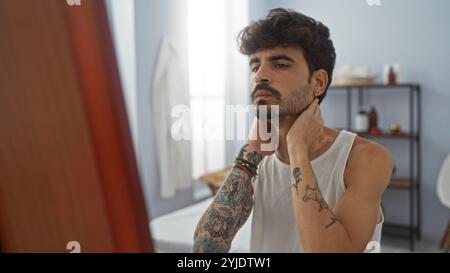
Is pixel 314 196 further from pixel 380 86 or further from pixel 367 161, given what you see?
pixel 380 86

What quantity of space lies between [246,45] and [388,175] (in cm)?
25

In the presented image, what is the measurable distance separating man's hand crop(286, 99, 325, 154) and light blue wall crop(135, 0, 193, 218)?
0.26 meters

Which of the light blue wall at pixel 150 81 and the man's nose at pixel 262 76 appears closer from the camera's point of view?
the man's nose at pixel 262 76

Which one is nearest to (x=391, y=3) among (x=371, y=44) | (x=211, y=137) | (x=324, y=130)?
(x=371, y=44)

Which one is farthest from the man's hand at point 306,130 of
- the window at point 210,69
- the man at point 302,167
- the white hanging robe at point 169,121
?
the white hanging robe at point 169,121

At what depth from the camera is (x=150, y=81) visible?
0.66m

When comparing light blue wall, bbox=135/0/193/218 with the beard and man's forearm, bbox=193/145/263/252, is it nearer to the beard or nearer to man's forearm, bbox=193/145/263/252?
man's forearm, bbox=193/145/263/252

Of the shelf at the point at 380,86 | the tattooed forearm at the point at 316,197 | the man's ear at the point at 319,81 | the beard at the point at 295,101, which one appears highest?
the man's ear at the point at 319,81

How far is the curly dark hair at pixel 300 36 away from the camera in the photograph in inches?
19.0

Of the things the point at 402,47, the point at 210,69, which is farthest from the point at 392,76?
the point at 210,69

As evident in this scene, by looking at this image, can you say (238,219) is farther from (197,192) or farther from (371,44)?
(371,44)

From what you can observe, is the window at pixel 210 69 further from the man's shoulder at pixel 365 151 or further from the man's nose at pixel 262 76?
the man's shoulder at pixel 365 151

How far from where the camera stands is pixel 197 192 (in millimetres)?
661

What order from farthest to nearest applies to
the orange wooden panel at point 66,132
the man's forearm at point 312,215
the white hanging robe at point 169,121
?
1. the white hanging robe at point 169,121
2. the man's forearm at point 312,215
3. the orange wooden panel at point 66,132
